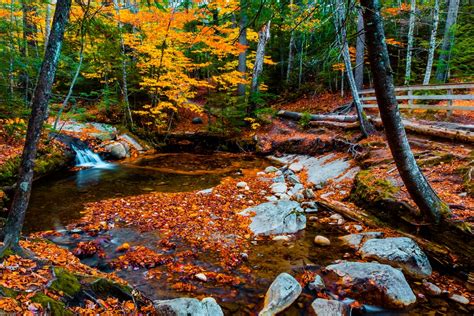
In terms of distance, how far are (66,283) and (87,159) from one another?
1068 cm

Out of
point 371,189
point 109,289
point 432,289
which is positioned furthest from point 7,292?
point 371,189

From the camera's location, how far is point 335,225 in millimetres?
6129

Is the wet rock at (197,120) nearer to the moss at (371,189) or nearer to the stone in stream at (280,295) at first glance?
the moss at (371,189)

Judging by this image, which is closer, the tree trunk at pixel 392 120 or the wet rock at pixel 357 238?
the tree trunk at pixel 392 120

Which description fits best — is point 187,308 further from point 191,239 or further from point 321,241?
point 321,241

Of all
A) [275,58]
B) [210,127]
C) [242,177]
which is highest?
[275,58]

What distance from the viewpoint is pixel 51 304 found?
2309 millimetres

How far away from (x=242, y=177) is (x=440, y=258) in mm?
6499

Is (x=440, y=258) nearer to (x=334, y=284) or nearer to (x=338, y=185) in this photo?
(x=334, y=284)

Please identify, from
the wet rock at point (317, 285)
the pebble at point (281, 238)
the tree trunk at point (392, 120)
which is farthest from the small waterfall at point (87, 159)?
the tree trunk at point (392, 120)

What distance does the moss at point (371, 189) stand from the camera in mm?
5875

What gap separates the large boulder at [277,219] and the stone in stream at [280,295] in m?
1.89

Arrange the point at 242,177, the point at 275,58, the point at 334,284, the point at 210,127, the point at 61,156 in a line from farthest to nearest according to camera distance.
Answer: the point at 275,58, the point at 210,127, the point at 61,156, the point at 242,177, the point at 334,284

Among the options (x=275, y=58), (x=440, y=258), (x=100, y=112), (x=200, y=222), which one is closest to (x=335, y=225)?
(x=440, y=258)
